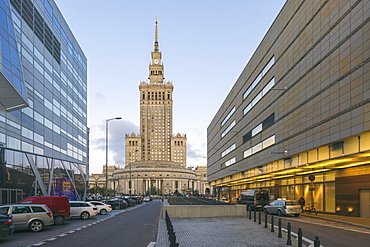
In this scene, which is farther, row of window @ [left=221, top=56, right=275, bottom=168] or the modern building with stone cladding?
row of window @ [left=221, top=56, right=275, bottom=168]

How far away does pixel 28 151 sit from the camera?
39062mm

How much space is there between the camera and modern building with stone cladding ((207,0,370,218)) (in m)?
23.9

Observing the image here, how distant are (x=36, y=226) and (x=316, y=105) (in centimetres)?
2221

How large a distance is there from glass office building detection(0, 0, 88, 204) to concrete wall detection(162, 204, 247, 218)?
15330 millimetres

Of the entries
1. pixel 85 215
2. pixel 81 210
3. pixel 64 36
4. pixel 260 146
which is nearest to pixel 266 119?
pixel 260 146

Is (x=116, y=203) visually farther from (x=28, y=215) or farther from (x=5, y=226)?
(x=5, y=226)

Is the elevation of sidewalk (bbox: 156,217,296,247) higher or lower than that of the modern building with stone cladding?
lower

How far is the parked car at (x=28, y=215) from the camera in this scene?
19828 mm

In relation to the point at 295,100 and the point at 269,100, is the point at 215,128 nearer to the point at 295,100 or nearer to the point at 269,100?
the point at 269,100

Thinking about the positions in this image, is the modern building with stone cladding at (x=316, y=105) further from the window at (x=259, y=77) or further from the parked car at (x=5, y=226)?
the parked car at (x=5, y=226)

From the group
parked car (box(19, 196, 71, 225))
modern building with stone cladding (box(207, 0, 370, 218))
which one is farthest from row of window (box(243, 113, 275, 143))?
parked car (box(19, 196, 71, 225))

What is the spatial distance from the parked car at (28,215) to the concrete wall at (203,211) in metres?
9.20

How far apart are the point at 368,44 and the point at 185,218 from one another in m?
17.1

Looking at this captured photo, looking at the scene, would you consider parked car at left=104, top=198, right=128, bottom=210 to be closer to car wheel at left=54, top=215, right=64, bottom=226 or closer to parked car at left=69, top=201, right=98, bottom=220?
parked car at left=69, top=201, right=98, bottom=220
